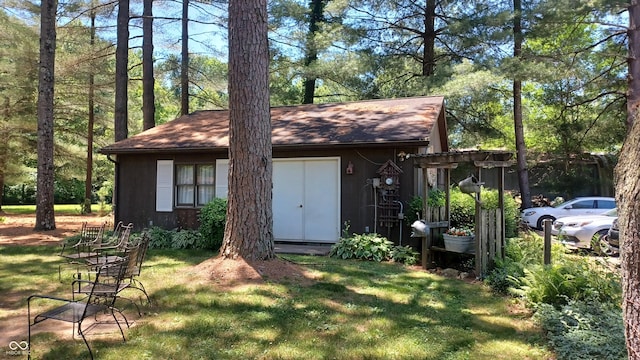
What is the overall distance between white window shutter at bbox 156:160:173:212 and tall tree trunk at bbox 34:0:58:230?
3315 millimetres

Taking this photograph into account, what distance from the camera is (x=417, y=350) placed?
3785mm

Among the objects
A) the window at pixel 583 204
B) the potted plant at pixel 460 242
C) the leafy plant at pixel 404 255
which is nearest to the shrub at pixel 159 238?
the leafy plant at pixel 404 255

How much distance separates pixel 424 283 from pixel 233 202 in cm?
309

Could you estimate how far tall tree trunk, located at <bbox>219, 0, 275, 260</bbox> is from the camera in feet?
20.5

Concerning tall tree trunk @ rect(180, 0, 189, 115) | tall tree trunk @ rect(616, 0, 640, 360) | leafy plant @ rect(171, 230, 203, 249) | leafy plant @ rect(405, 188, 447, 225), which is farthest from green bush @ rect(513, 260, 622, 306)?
tall tree trunk @ rect(180, 0, 189, 115)

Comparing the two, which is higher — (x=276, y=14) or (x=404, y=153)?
(x=276, y=14)

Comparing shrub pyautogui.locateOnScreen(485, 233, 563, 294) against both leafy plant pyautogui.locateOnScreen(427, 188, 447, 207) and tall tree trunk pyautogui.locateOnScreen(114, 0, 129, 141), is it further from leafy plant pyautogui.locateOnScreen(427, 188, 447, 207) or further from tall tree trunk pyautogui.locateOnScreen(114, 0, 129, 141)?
tall tree trunk pyautogui.locateOnScreen(114, 0, 129, 141)

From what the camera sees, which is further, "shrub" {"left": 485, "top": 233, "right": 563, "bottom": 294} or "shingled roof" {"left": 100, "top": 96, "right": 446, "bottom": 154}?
"shingled roof" {"left": 100, "top": 96, "right": 446, "bottom": 154}

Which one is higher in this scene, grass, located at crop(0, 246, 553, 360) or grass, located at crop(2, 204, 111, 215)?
grass, located at crop(2, 204, 111, 215)

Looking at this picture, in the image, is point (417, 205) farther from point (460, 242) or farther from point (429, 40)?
point (429, 40)

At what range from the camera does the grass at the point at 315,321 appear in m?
3.76

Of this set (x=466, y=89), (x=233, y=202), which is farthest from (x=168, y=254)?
(x=466, y=89)

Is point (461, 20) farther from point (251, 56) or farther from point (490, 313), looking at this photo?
point (490, 313)

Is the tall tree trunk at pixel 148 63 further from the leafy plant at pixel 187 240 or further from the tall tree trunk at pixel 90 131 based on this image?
the leafy plant at pixel 187 240
